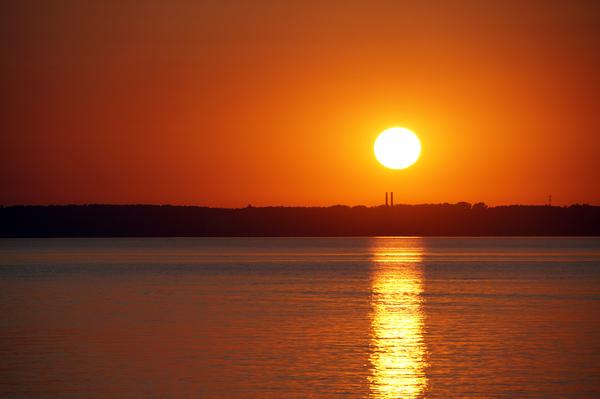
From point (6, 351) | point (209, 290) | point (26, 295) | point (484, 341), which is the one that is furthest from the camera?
point (209, 290)

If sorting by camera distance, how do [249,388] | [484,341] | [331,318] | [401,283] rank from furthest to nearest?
[401,283] → [331,318] → [484,341] → [249,388]

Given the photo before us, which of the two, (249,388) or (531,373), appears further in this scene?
(531,373)

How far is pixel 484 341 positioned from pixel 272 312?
42.5ft

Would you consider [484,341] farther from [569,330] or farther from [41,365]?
[41,365]

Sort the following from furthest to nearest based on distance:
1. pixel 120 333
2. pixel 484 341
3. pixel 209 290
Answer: pixel 209 290 → pixel 120 333 → pixel 484 341

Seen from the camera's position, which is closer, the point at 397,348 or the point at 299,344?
the point at 397,348

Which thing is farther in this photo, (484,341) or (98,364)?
(484,341)

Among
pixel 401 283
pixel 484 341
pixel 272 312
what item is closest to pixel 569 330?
pixel 484 341

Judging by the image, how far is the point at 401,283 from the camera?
61.4 metres

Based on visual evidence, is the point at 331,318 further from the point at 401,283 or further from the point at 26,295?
the point at 401,283

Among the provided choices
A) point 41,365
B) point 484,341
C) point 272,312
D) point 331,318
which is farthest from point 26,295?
point 484,341

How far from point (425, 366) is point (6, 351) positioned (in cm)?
1439

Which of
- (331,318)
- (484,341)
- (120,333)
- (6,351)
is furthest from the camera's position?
(331,318)

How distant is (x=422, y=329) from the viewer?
29.8m
